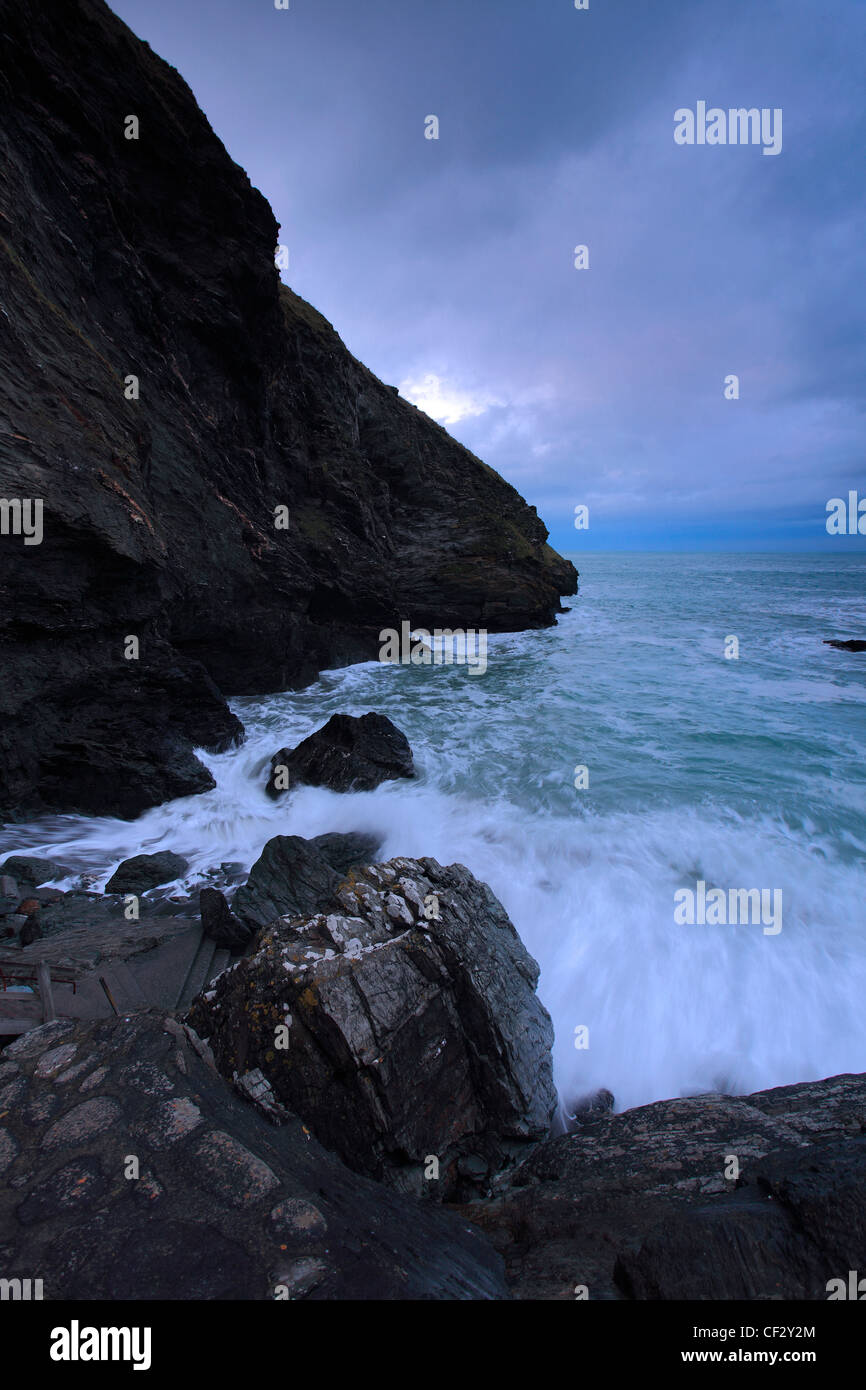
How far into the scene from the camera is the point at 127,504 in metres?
10.4

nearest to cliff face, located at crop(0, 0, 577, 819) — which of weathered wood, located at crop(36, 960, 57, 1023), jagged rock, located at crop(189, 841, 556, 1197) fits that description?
weathered wood, located at crop(36, 960, 57, 1023)

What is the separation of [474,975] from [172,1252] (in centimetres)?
308

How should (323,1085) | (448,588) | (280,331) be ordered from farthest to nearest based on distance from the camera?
(448,588) → (280,331) → (323,1085)

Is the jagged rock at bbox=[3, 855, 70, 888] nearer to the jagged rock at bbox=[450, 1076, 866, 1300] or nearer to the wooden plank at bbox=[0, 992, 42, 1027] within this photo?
the wooden plank at bbox=[0, 992, 42, 1027]

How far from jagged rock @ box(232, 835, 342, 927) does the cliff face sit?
14.8ft

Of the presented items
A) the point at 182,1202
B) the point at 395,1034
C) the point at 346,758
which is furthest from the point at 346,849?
the point at 182,1202

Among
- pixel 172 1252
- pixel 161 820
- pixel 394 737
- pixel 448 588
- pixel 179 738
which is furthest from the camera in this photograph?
pixel 448 588

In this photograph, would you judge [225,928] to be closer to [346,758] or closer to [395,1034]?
[395,1034]

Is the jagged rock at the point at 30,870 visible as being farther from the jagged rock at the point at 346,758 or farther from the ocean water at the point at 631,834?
the jagged rock at the point at 346,758

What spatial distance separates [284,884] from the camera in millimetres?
7852

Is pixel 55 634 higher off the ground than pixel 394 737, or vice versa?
pixel 55 634

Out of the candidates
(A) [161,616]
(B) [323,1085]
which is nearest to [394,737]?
(A) [161,616]

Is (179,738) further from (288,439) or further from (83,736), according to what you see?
(288,439)

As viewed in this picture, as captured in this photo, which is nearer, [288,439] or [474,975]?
[474,975]
